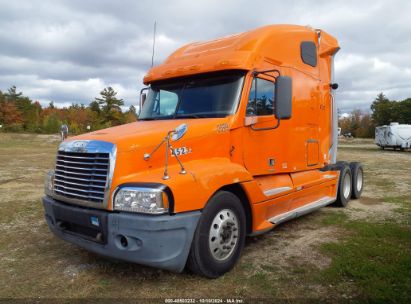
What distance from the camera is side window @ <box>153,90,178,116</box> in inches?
221

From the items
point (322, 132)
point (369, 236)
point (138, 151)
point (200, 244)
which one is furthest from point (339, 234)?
point (138, 151)

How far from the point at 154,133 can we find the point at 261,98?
1.86 meters

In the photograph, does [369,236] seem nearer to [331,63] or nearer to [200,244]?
[200,244]

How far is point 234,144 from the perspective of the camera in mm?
5117

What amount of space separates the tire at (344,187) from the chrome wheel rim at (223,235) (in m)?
4.42

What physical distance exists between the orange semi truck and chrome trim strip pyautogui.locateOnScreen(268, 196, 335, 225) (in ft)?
0.13

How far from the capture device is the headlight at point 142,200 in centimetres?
380

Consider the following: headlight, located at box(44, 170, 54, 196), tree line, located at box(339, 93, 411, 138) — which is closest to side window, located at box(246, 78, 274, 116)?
headlight, located at box(44, 170, 54, 196)

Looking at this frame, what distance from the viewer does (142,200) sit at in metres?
3.85

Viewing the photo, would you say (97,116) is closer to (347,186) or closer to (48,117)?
(48,117)

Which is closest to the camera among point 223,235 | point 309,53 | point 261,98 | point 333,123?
point 223,235

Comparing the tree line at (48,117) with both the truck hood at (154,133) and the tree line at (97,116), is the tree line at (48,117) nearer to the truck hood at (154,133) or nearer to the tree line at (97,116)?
the tree line at (97,116)

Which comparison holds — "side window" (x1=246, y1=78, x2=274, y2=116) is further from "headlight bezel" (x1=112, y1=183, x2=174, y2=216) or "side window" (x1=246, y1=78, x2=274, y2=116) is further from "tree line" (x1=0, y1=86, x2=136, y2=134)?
"tree line" (x1=0, y1=86, x2=136, y2=134)

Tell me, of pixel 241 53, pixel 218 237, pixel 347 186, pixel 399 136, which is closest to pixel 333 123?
pixel 347 186
